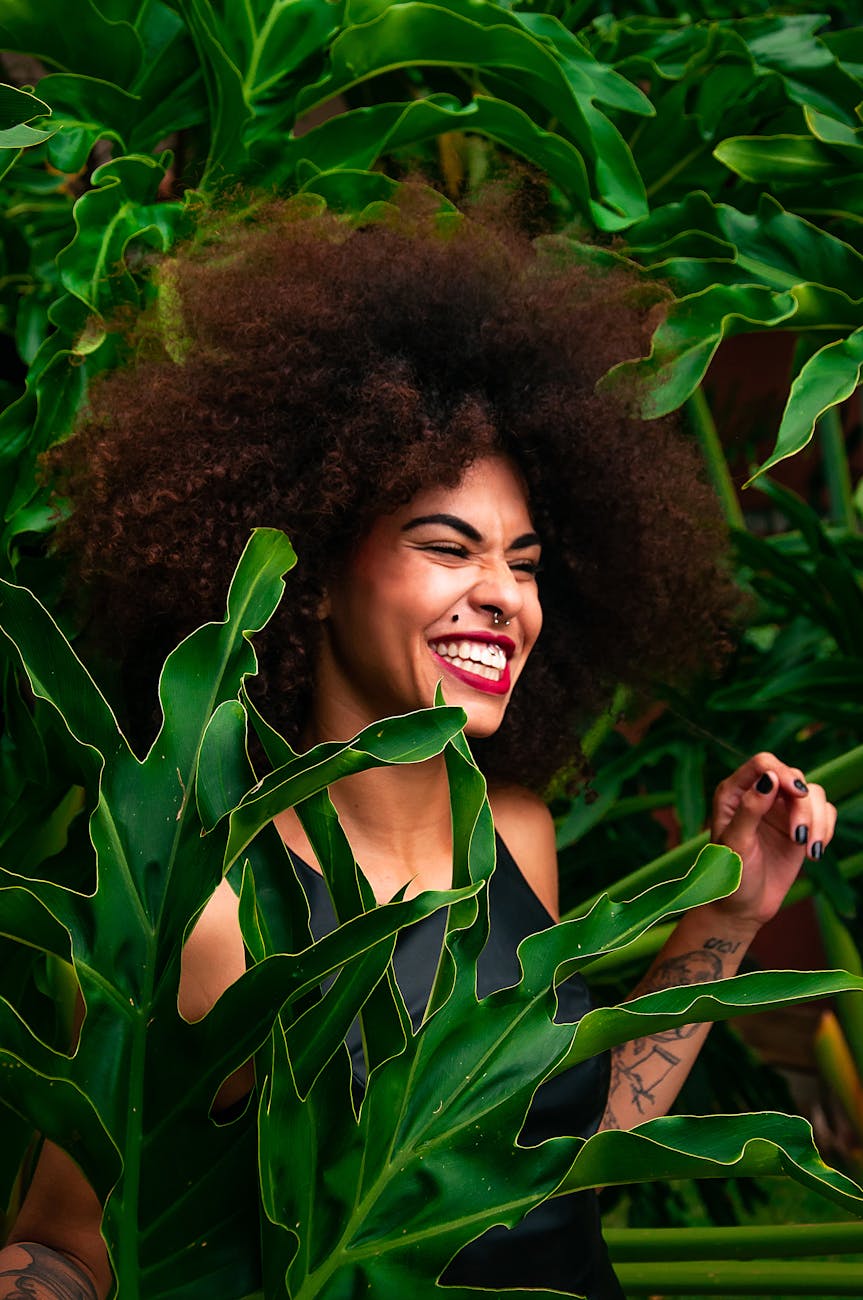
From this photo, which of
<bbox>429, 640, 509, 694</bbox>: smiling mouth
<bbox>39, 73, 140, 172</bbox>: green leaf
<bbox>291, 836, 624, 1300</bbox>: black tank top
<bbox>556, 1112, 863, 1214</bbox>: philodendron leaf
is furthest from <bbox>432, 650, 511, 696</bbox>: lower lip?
<bbox>39, 73, 140, 172</bbox>: green leaf

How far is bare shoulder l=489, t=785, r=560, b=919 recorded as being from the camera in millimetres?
1526

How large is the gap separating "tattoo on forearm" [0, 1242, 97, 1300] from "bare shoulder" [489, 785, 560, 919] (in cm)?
61

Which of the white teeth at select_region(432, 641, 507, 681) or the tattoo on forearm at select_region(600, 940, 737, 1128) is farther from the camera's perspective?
the tattoo on forearm at select_region(600, 940, 737, 1128)

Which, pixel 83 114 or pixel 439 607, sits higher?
pixel 83 114

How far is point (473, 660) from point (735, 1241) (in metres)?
0.78

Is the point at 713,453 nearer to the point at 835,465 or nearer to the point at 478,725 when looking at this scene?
the point at 835,465

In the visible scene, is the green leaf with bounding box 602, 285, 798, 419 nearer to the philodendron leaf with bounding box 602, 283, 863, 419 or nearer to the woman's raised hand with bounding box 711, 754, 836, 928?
the philodendron leaf with bounding box 602, 283, 863, 419

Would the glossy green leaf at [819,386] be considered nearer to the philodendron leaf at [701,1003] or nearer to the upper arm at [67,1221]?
the philodendron leaf at [701,1003]

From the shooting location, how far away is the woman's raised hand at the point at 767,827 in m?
1.36

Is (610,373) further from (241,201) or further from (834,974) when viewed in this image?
(834,974)

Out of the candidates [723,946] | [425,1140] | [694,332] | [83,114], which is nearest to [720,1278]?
[723,946]

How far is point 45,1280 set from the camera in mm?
1069

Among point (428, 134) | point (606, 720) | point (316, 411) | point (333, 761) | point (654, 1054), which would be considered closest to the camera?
point (333, 761)

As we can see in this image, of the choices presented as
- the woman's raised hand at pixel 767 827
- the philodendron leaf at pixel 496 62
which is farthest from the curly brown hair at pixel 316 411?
the woman's raised hand at pixel 767 827
